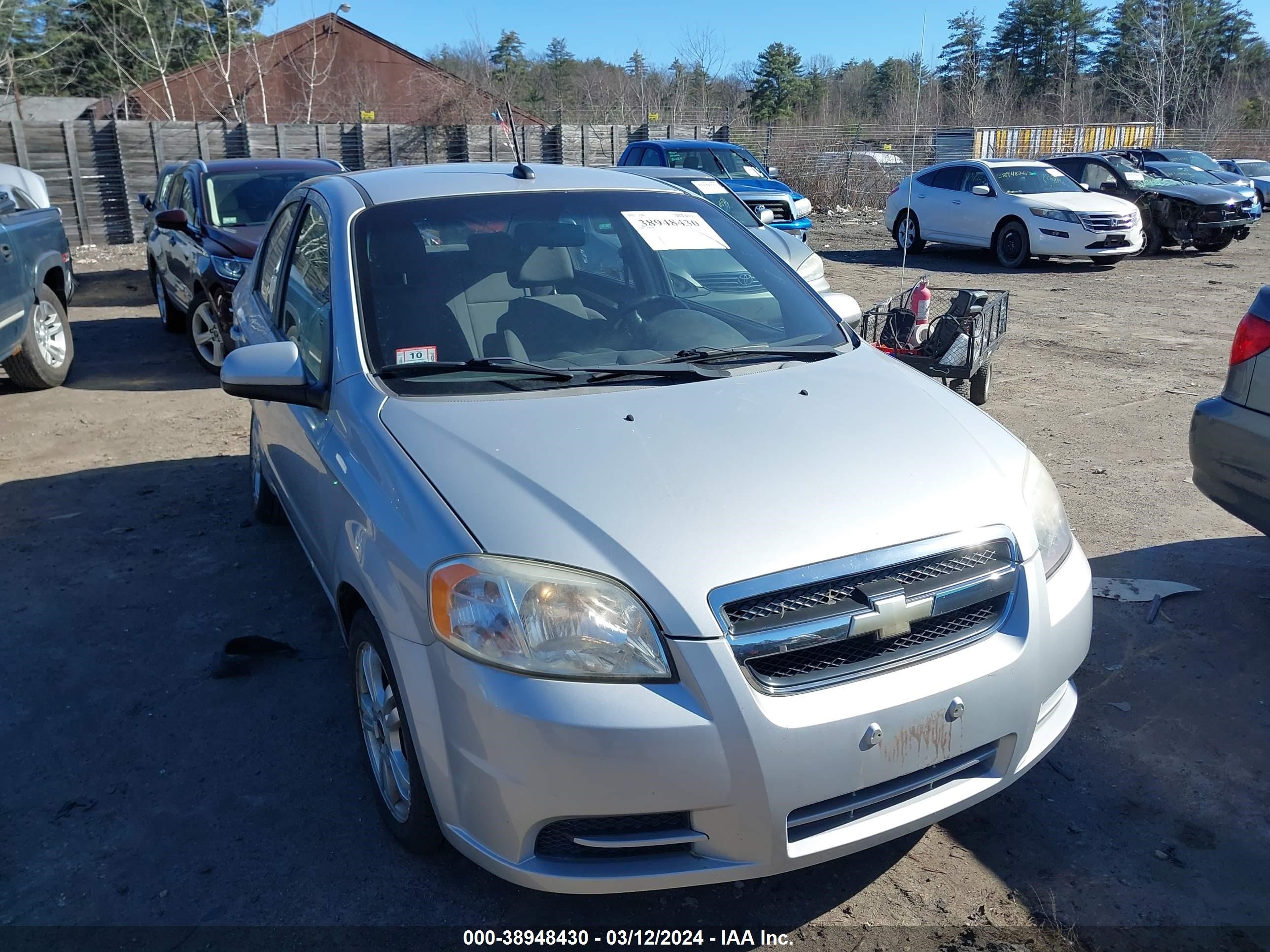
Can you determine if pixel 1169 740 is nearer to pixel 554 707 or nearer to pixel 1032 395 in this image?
pixel 554 707

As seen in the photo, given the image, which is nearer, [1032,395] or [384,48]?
[1032,395]

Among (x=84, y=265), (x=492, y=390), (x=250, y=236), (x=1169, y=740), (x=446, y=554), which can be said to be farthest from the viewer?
(x=84, y=265)

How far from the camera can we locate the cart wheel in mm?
7203

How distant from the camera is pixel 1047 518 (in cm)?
267

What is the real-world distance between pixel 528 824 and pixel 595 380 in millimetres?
1364

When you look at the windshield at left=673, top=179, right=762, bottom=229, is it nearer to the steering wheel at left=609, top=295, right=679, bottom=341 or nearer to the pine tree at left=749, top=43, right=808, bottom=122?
the steering wheel at left=609, top=295, right=679, bottom=341

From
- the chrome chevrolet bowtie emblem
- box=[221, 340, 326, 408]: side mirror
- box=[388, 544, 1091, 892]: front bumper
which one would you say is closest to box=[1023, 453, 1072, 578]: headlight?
box=[388, 544, 1091, 892]: front bumper

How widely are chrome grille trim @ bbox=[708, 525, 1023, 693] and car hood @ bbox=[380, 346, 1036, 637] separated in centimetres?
4

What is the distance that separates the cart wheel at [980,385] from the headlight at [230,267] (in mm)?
5651

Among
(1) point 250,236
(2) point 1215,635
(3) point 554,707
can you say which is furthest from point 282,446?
(1) point 250,236

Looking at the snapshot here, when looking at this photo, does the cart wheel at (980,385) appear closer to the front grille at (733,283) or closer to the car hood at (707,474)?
the front grille at (733,283)

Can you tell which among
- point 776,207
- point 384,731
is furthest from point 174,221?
point 776,207

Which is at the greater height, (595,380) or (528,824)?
(595,380)

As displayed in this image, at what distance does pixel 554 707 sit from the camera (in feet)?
6.79
